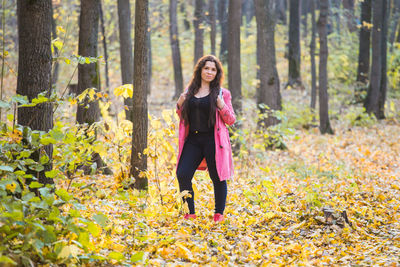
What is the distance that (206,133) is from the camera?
5031 millimetres

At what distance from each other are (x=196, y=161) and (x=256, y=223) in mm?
1184

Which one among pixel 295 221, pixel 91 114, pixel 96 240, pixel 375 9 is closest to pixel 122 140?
pixel 91 114

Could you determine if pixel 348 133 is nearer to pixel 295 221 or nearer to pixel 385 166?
pixel 385 166

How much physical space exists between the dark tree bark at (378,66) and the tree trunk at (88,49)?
42.4 feet

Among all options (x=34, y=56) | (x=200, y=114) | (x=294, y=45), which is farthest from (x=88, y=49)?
(x=294, y=45)

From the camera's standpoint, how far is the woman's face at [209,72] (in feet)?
16.8

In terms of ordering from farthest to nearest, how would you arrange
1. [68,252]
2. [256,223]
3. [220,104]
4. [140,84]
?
[140,84], [256,223], [220,104], [68,252]

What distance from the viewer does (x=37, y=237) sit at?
2.92m

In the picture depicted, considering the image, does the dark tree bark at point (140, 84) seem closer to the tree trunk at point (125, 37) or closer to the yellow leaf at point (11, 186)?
the yellow leaf at point (11, 186)

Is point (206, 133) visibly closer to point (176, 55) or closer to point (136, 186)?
point (136, 186)

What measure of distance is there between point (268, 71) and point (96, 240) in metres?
8.77

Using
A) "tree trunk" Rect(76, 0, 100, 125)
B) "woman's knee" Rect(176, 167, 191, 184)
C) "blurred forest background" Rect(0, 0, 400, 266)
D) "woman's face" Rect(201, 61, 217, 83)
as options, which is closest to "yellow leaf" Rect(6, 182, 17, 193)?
"blurred forest background" Rect(0, 0, 400, 266)

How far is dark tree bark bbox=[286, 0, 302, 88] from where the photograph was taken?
71.3 ft

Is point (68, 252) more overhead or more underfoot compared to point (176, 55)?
more underfoot
